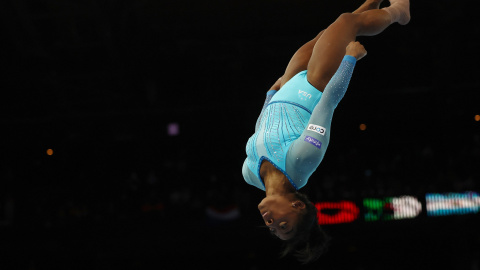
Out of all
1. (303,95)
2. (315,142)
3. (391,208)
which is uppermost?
(303,95)

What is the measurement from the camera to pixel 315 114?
4121mm

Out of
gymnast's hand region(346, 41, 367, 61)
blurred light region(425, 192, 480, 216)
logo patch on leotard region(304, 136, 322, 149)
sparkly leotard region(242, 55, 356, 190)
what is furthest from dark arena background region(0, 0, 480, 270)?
logo patch on leotard region(304, 136, 322, 149)

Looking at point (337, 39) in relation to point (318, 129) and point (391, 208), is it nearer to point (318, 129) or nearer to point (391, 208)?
point (318, 129)

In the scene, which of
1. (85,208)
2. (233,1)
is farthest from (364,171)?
(85,208)

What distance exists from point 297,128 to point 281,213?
69cm

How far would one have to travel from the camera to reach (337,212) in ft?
38.2

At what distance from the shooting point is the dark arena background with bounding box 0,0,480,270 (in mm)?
11031

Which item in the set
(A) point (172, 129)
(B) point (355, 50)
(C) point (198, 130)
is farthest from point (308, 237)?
(C) point (198, 130)

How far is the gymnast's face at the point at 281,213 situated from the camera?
4.23 metres

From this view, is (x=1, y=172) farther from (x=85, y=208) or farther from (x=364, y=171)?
(x=364, y=171)

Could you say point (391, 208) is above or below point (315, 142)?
below

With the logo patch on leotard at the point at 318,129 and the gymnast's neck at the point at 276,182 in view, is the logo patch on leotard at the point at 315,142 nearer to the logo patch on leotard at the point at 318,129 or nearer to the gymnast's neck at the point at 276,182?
the logo patch on leotard at the point at 318,129

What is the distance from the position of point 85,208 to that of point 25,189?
1.42m

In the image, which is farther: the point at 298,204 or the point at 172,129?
the point at 172,129
